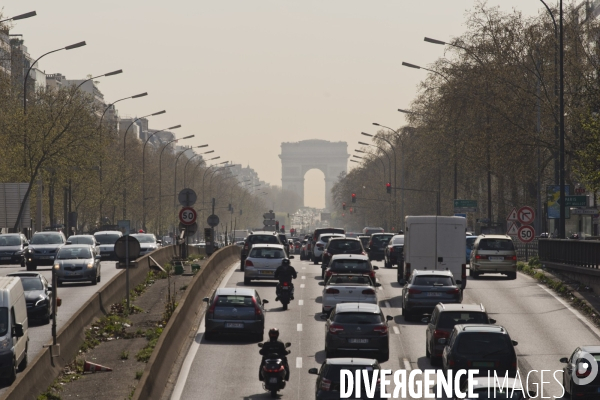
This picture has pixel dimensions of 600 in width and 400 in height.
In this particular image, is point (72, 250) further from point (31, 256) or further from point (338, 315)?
point (338, 315)

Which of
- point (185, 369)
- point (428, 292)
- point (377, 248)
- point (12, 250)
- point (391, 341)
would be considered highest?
point (377, 248)

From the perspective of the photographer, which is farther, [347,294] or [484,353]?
[347,294]

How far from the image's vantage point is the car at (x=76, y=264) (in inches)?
1713

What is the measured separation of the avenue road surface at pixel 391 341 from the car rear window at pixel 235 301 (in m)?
1.02

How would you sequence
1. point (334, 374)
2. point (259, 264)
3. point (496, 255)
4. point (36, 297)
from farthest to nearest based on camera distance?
point (496, 255) < point (259, 264) < point (36, 297) < point (334, 374)

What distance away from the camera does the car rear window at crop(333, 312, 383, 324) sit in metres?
26.9

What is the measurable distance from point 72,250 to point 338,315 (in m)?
19.8

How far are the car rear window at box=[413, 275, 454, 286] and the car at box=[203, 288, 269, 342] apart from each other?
5.82 metres

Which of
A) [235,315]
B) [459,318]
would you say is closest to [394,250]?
[235,315]

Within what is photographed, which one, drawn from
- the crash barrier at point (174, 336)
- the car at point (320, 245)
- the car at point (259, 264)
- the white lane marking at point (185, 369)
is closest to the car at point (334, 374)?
the crash barrier at point (174, 336)

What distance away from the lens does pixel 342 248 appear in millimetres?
49188

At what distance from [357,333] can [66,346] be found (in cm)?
649

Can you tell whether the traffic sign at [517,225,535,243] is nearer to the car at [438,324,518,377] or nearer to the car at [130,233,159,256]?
the car at [130,233,159,256]

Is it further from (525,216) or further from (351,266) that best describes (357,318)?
(525,216)
